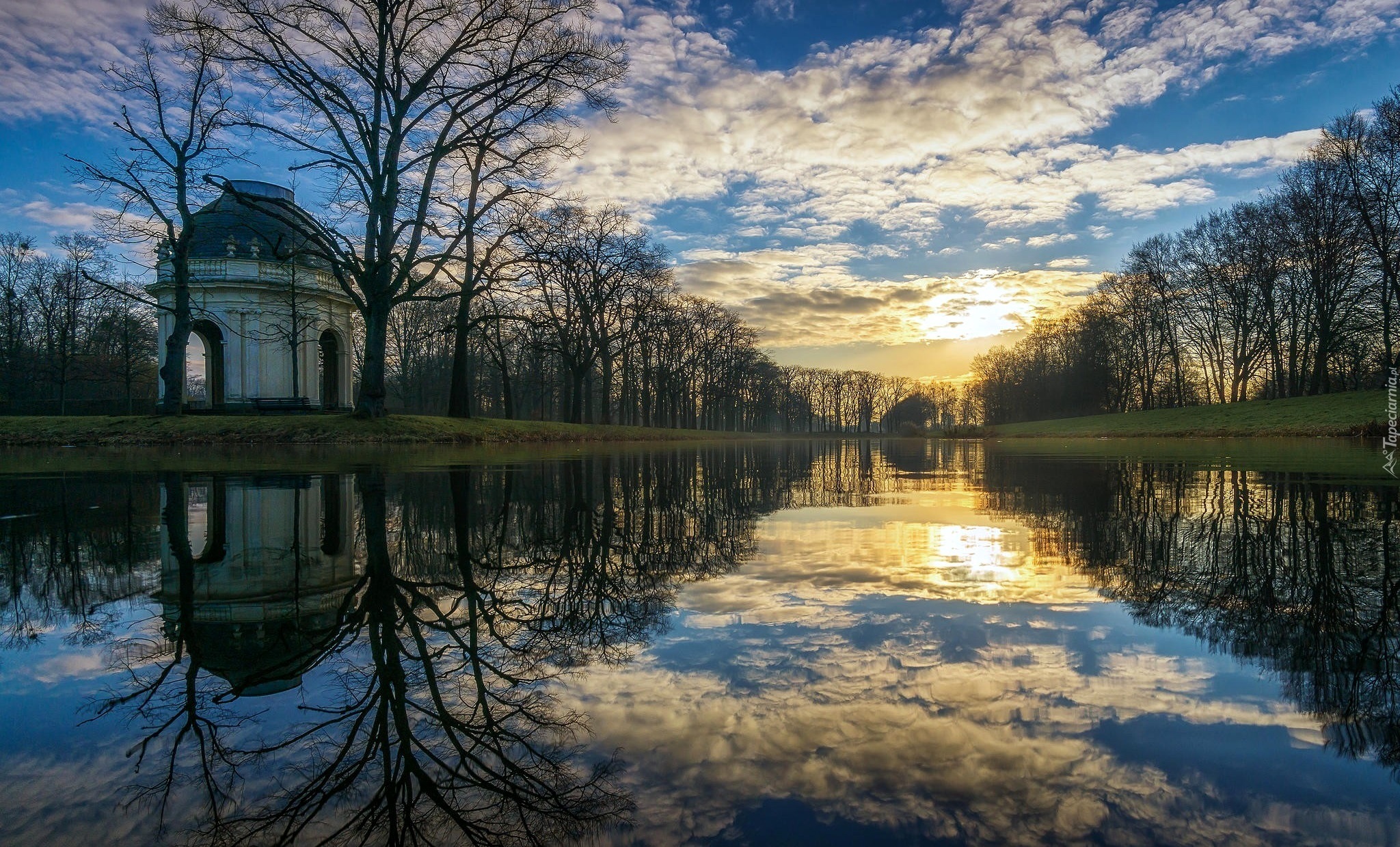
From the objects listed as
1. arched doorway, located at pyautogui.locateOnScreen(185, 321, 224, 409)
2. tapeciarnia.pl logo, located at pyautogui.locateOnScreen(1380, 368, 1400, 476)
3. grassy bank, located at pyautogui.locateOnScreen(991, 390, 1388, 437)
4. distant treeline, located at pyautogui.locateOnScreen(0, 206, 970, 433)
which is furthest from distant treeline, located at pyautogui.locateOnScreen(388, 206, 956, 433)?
grassy bank, located at pyautogui.locateOnScreen(991, 390, 1388, 437)

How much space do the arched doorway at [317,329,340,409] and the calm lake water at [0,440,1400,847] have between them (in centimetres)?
4034

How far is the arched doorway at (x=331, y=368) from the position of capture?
41.9m

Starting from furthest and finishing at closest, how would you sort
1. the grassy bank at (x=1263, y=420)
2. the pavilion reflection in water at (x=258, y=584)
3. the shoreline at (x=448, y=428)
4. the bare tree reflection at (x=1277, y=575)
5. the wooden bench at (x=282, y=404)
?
the wooden bench at (x=282, y=404) → the grassy bank at (x=1263, y=420) → the shoreline at (x=448, y=428) → the pavilion reflection in water at (x=258, y=584) → the bare tree reflection at (x=1277, y=575)

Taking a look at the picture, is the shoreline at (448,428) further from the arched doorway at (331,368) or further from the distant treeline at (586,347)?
the arched doorway at (331,368)

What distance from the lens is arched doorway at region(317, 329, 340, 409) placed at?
4188cm

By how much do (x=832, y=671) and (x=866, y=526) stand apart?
3841 mm

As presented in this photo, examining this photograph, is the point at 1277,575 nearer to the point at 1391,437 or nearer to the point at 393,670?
the point at 393,670

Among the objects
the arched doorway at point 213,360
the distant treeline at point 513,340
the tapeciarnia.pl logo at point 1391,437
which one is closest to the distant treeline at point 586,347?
the distant treeline at point 513,340

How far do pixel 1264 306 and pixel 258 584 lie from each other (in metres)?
58.4

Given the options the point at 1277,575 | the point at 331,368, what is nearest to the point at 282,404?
the point at 331,368

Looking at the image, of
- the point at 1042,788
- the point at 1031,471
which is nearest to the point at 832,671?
the point at 1042,788

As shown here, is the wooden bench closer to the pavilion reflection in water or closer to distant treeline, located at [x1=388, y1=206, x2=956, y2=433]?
distant treeline, located at [x1=388, y1=206, x2=956, y2=433]

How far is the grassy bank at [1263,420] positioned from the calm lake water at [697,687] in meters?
29.6

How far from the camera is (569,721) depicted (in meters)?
2.05
